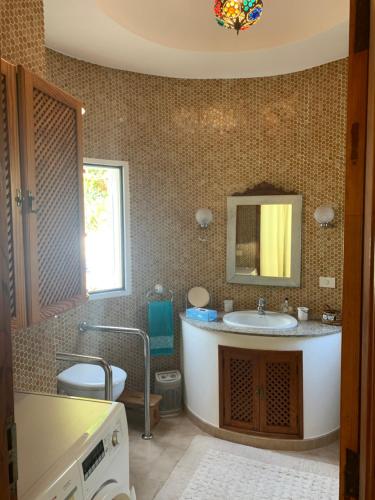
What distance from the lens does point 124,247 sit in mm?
3387

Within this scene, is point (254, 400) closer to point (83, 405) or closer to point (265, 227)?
point (265, 227)

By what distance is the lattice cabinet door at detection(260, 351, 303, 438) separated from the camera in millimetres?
2809

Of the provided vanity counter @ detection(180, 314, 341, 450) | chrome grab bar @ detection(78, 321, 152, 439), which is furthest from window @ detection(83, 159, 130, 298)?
vanity counter @ detection(180, 314, 341, 450)

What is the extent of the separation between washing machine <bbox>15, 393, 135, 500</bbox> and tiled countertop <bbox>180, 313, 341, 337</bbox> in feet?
4.99

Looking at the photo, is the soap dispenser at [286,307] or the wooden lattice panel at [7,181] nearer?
the wooden lattice panel at [7,181]

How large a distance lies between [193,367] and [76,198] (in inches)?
80.3

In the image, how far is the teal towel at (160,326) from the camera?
3371mm

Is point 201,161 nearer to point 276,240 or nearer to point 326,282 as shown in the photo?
point 276,240

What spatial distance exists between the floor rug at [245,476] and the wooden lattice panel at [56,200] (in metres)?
1.54

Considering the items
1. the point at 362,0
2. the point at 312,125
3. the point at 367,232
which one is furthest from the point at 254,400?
the point at 362,0

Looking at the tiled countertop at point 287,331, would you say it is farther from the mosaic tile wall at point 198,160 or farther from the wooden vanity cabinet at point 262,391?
the mosaic tile wall at point 198,160

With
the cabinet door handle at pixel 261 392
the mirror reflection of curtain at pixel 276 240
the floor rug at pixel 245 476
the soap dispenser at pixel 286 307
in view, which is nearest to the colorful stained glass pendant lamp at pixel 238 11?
the mirror reflection of curtain at pixel 276 240

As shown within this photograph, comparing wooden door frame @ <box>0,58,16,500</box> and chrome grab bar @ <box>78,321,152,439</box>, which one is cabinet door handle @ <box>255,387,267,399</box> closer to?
chrome grab bar @ <box>78,321,152,439</box>

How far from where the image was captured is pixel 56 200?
150cm
